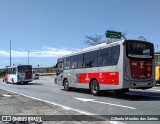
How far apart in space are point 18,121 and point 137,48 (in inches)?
379

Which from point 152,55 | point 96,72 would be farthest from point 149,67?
point 96,72

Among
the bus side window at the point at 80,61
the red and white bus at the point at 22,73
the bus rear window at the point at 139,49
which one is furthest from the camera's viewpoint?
the red and white bus at the point at 22,73

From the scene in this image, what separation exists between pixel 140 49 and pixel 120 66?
1673 mm

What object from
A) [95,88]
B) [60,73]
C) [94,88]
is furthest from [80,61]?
[60,73]

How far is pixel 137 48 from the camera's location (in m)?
17.8

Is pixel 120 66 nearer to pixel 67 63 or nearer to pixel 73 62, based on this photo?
pixel 73 62

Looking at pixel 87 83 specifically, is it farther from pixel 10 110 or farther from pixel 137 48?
pixel 10 110

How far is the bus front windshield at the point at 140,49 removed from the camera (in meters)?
17.4

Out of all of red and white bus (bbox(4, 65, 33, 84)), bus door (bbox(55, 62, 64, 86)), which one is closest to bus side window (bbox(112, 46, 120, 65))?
bus door (bbox(55, 62, 64, 86))

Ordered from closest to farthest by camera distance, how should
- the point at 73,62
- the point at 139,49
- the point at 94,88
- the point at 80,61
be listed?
the point at 139,49, the point at 94,88, the point at 80,61, the point at 73,62

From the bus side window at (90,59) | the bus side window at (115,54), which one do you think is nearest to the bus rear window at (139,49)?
the bus side window at (115,54)

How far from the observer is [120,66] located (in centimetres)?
1717

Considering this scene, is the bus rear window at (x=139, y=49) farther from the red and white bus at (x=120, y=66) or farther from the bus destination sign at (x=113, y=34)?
the bus destination sign at (x=113, y=34)

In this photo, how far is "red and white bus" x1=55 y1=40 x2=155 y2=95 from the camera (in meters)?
17.2
